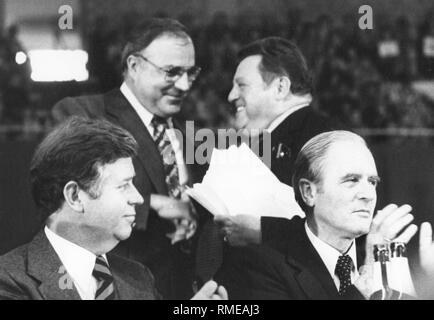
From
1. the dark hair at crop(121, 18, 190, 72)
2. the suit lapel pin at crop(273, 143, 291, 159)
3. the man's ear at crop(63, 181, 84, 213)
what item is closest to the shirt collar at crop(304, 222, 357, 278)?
the suit lapel pin at crop(273, 143, 291, 159)

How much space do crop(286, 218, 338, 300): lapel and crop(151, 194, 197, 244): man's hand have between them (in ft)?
1.36

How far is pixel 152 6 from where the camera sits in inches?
169

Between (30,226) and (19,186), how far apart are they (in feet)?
1.26

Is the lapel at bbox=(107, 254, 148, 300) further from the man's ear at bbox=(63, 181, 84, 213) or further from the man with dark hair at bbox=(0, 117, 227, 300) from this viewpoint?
the man's ear at bbox=(63, 181, 84, 213)

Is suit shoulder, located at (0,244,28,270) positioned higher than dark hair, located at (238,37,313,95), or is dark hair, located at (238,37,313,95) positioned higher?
dark hair, located at (238,37,313,95)

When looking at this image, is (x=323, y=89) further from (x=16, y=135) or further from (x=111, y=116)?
(x=16, y=135)

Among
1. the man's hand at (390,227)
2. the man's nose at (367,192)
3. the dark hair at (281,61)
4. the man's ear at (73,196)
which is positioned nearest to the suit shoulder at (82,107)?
the man's ear at (73,196)

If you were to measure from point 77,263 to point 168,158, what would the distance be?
63cm

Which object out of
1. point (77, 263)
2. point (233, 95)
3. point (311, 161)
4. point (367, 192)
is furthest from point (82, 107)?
point (367, 192)

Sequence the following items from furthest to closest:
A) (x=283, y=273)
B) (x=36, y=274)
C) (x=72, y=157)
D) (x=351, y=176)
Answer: (x=351, y=176) < (x=283, y=273) < (x=72, y=157) < (x=36, y=274)

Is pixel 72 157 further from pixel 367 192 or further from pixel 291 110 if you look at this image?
pixel 367 192

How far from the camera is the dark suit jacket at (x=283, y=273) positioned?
3.79 m

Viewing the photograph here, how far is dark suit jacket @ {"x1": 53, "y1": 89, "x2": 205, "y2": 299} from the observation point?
398cm

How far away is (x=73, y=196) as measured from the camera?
3648mm
